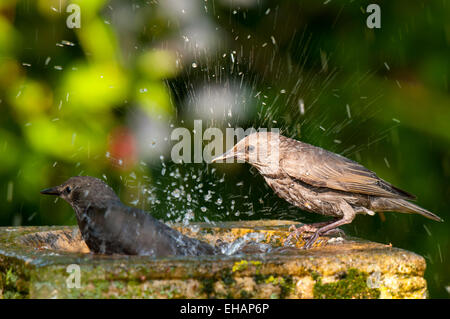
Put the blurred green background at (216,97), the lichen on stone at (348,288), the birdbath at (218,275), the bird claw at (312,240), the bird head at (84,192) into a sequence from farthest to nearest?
the blurred green background at (216,97) < the bird claw at (312,240) < the bird head at (84,192) < the lichen on stone at (348,288) < the birdbath at (218,275)

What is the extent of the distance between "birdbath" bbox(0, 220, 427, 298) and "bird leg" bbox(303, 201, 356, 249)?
656mm

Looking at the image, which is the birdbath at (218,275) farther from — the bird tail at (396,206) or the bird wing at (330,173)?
the bird tail at (396,206)

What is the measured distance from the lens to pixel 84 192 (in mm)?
2807

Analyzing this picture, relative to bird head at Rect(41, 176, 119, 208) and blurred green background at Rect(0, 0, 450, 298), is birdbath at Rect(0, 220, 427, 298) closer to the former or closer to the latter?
bird head at Rect(41, 176, 119, 208)


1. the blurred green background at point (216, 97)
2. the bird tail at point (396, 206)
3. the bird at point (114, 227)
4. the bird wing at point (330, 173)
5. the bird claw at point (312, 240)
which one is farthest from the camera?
the blurred green background at point (216, 97)

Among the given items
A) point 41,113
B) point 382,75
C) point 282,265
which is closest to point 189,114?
point 41,113

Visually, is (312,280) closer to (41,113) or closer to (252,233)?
(252,233)

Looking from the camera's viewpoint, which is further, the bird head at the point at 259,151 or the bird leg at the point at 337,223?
the bird head at the point at 259,151

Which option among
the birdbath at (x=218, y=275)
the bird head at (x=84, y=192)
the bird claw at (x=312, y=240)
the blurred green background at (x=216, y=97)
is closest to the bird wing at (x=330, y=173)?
the bird claw at (x=312, y=240)

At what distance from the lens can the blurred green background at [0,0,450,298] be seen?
12.4 ft

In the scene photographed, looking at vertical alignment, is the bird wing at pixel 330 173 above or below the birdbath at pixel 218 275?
above

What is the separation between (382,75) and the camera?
4.25 meters

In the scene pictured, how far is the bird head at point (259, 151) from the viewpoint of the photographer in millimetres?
3574

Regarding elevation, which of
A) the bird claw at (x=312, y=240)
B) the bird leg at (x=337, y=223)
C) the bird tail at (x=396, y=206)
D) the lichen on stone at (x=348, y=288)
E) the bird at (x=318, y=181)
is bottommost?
the lichen on stone at (x=348, y=288)
